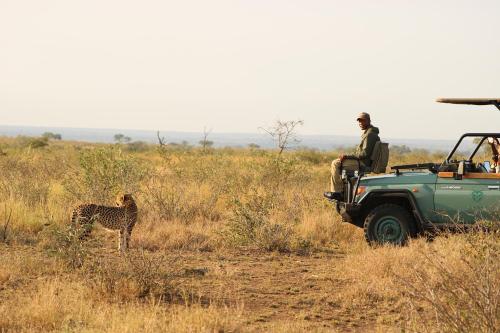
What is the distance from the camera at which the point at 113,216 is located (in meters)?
9.77

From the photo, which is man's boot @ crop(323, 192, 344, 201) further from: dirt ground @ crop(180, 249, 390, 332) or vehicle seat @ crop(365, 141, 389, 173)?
dirt ground @ crop(180, 249, 390, 332)

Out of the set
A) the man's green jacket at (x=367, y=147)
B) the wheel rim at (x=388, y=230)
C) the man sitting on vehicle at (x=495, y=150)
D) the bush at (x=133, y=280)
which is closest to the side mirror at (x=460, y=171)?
the man sitting on vehicle at (x=495, y=150)

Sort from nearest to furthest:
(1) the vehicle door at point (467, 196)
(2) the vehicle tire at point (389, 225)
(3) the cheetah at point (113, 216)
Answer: (1) the vehicle door at point (467, 196)
(3) the cheetah at point (113, 216)
(2) the vehicle tire at point (389, 225)

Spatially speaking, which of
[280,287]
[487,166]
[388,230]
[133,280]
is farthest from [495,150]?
[133,280]

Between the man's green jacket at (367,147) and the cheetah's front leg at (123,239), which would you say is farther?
the man's green jacket at (367,147)

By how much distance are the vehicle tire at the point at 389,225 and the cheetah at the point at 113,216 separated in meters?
3.26

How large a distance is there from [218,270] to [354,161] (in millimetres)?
2978

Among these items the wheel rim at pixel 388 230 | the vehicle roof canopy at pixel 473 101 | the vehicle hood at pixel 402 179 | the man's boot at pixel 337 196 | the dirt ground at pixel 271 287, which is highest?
the vehicle roof canopy at pixel 473 101

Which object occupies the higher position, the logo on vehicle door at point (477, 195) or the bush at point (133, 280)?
the logo on vehicle door at point (477, 195)

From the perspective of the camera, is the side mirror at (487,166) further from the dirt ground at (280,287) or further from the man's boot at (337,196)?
the dirt ground at (280,287)

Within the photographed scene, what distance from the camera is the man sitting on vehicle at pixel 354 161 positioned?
1063cm

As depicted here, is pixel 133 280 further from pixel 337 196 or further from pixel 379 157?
pixel 379 157

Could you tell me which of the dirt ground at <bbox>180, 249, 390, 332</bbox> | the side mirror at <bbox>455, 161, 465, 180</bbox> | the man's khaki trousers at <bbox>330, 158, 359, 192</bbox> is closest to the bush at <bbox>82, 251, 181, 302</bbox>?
the dirt ground at <bbox>180, 249, 390, 332</bbox>

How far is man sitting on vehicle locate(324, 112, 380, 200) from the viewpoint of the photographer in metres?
10.6
